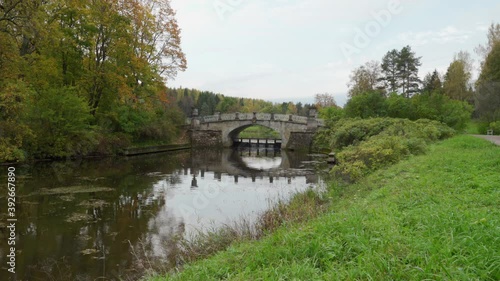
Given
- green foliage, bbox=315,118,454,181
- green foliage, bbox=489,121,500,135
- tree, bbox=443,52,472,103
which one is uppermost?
tree, bbox=443,52,472,103

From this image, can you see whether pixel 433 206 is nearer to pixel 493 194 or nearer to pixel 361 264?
pixel 493 194

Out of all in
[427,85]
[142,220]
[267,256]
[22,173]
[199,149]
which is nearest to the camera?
[267,256]

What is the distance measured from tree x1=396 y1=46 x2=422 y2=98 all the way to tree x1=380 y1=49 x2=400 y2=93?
383 millimetres

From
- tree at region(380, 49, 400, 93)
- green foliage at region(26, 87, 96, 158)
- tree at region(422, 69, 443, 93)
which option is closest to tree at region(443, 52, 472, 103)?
tree at region(422, 69, 443, 93)

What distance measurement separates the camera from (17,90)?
11539mm

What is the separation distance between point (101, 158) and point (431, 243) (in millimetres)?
20501

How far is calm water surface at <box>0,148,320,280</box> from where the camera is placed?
6117 millimetres

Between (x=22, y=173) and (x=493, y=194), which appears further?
(x=22, y=173)

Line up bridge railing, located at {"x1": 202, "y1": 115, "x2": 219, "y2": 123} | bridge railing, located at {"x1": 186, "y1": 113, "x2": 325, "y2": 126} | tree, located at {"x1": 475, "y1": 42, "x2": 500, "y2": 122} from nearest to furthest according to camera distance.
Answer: tree, located at {"x1": 475, "y1": 42, "x2": 500, "y2": 122} < bridge railing, located at {"x1": 186, "y1": 113, "x2": 325, "y2": 126} < bridge railing, located at {"x1": 202, "y1": 115, "x2": 219, "y2": 123}

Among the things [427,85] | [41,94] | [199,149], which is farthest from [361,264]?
[427,85]

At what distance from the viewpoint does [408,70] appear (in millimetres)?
39469

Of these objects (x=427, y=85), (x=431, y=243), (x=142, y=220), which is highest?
(x=427, y=85)

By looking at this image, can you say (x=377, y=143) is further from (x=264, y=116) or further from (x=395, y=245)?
(x=264, y=116)

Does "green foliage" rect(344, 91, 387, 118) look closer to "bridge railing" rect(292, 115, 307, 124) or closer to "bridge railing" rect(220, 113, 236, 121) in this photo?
"bridge railing" rect(292, 115, 307, 124)
